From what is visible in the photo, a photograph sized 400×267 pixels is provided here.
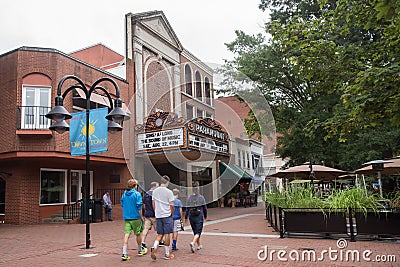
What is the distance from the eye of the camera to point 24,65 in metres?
15.8

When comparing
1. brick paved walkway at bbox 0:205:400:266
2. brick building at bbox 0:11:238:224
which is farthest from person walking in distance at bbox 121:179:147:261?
brick building at bbox 0:11:238:224

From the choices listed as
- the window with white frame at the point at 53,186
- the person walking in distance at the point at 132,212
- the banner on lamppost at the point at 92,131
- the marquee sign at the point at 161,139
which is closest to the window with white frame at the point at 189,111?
the marquee sign at the point at 161,139

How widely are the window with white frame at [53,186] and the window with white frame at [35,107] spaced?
2.71 meters

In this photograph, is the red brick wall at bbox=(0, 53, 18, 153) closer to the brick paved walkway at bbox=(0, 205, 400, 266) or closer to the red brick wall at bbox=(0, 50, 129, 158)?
the red brick wall at bbox=(0, 50, 129, 158)

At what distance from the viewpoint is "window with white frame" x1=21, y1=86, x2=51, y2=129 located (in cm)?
1549

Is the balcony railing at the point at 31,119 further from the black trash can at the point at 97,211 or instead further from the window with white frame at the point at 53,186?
the black trash can at the point at 97,211

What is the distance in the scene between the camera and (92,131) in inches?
435

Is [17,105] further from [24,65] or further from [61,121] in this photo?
[61,121]

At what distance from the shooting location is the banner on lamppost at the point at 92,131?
1079 centimetres

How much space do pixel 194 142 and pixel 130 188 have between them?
863 cm

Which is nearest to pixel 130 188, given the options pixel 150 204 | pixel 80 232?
pixel 150 204

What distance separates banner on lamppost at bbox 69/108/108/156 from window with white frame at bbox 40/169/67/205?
629 centimetres

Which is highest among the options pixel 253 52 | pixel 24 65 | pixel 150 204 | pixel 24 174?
pixel 253 52

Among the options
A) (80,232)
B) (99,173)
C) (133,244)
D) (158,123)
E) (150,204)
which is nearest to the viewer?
(150,204)
